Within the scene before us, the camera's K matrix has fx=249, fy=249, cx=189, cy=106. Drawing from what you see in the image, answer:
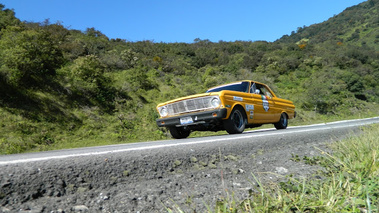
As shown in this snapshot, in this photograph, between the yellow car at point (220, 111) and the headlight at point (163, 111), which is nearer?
the yellow car at point (220, 111)

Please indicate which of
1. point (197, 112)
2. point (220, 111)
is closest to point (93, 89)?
point (197, 112)

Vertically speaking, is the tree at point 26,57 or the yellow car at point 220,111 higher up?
the tree at point 26,57

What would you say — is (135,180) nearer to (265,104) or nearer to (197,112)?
(197,112)

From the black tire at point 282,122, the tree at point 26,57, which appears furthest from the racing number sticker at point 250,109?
the tree at point 26,57

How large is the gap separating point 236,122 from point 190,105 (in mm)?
1117

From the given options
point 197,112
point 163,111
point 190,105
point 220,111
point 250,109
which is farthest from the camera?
point 163,111

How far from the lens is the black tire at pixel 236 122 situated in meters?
5.23

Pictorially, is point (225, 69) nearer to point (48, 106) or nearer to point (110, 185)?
point (48, 106)

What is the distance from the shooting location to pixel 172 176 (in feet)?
6.59

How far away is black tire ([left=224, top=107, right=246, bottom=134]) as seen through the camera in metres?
5.23

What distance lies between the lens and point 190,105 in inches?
214

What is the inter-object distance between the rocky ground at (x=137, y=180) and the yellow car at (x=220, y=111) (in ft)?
7.88

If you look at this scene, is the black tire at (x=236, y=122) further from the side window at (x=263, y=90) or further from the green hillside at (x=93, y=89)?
the green hillside at (x=93, y=89)

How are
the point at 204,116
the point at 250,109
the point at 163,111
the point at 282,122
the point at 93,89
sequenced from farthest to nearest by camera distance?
the point at 93,89, the point at 282,122, the point at 163,111, the point at 250,109, the point at 204,116
